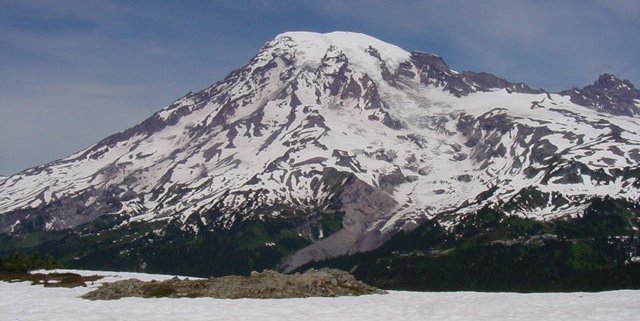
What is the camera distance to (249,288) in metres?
57.9

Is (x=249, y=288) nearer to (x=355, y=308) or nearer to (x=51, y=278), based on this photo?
(x=355, y=308)

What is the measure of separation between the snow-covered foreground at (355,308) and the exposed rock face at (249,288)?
245cm

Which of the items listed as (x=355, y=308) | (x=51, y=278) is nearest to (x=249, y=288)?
(x=355, y=308)

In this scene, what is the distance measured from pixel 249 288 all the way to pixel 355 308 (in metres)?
12.8

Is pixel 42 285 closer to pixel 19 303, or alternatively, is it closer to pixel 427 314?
pixel 19 303

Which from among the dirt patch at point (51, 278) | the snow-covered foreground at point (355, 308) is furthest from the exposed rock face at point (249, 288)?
the dirt patch at point (51, 278)

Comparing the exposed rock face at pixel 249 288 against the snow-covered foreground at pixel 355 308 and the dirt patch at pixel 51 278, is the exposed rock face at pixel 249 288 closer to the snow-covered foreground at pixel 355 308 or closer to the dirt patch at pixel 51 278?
the snow-covered foreground at pixel 355 308

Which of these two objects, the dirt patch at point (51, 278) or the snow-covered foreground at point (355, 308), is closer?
the snow-covered foreground at point (355, 308)

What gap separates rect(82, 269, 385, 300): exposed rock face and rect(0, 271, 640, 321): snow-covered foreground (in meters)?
2.45

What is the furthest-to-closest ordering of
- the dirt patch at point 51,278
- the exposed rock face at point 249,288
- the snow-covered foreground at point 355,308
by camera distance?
the dirt patch at point 51,278, the exposed rock face at point 249,288, the snow-covered foreground at point 355,308

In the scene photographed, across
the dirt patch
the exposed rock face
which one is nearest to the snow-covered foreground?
the exposed rock face

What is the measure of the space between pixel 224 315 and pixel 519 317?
55.3 feet

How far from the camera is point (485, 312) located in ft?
145

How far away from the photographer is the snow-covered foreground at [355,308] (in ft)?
140
